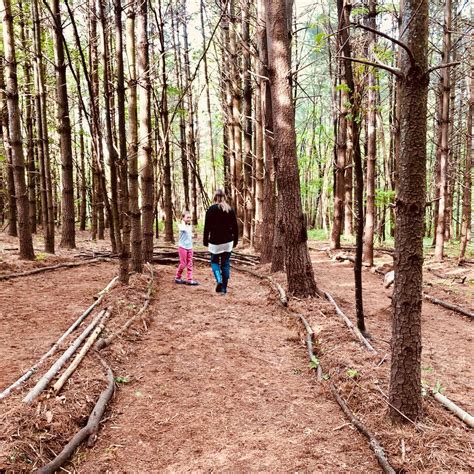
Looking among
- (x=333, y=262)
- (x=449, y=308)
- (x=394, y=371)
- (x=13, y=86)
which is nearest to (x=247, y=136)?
(x=333, y=262)

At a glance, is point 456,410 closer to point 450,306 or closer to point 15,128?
point 450,306

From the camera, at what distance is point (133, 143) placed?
8086 mm

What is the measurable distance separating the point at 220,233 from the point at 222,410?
15.1 ft

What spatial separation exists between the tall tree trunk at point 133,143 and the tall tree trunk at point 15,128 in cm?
302

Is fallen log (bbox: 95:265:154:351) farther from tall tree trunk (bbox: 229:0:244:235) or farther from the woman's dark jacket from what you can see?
tall tree trunk (bbox: 229:0:244:235)

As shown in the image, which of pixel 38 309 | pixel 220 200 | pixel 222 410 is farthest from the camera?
pixel 220 200

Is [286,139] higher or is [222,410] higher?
[286,139]

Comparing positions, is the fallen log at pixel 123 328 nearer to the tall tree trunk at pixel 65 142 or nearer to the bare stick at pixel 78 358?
the bare stick at pixel 78 358

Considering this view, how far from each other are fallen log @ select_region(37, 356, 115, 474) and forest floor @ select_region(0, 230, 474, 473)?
0.23ft

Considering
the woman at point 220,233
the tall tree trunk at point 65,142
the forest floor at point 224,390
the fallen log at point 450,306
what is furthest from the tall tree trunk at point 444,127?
the tall tree trunk at point 65,142

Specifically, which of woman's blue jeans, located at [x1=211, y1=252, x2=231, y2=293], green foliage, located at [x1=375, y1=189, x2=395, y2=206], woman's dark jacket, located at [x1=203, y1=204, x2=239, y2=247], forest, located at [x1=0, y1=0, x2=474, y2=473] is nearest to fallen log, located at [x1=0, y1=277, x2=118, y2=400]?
forest, located at [x1=0, y1=0, x2=474, y2=473]

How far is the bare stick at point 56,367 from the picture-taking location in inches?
134

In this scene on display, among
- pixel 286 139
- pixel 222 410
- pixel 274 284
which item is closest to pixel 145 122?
pixel 286 139

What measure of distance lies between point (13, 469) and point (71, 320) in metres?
3.40
